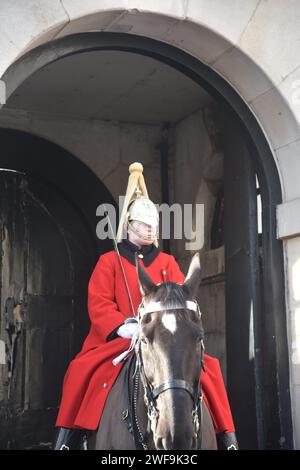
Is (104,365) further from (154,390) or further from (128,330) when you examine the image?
(154,390)

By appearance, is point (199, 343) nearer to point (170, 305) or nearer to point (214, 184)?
point (170, 305)

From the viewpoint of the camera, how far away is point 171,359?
3660 millimetres

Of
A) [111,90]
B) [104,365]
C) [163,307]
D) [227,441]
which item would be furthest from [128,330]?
[111,90]

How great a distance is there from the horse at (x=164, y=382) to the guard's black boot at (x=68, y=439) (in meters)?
0.35

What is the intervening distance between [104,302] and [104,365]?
1.17 feet

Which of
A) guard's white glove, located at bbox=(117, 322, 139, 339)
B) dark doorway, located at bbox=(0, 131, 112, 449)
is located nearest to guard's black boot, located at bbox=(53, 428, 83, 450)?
guard's white glove, located at bbox=(117, 322, 139, 339)

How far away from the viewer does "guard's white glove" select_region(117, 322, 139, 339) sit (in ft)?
14.3

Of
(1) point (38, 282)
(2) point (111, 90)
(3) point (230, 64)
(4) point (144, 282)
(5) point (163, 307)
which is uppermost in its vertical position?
(2) point (111, 90)

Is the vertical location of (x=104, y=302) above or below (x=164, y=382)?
above

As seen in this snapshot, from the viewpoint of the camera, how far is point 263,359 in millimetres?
5590

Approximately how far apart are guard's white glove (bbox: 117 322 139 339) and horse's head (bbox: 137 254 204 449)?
1.20 feet

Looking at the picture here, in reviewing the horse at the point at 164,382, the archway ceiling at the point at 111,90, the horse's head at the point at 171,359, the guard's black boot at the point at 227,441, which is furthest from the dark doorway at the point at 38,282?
the horse's head at the point at 171,359

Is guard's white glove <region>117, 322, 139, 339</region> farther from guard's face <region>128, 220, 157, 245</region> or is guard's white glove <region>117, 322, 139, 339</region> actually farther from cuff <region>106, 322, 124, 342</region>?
guard's face <region>128, 220, 157, 245</region>

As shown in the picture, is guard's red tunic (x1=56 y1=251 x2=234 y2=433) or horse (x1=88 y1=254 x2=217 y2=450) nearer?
horse (x1=88 y1=254 x2=217 y2=450)
